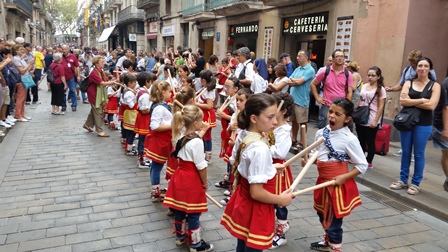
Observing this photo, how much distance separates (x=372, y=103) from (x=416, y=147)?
1.22m

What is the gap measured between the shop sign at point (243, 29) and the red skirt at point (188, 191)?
12.3 m

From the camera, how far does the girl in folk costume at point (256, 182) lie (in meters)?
2.45

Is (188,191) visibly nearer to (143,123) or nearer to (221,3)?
(143,123)

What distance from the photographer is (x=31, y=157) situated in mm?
6672

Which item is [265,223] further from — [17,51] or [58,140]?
[17,51]

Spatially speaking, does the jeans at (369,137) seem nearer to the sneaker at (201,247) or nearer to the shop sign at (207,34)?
the sneaker at (201,247)

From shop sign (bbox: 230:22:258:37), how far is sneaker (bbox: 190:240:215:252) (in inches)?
492

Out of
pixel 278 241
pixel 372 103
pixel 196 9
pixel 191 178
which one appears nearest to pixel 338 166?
pixel 278 241

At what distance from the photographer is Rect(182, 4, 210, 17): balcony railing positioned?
19.2 metres

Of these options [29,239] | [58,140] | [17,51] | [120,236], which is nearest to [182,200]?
[120,236]


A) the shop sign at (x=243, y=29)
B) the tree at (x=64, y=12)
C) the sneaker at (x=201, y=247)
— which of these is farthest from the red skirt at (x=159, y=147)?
the tree at (x=64, y=12)

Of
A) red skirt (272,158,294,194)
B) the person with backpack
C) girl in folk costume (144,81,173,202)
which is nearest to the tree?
the person with backpack

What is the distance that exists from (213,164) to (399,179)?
3.08 m

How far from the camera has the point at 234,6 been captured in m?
15.1
